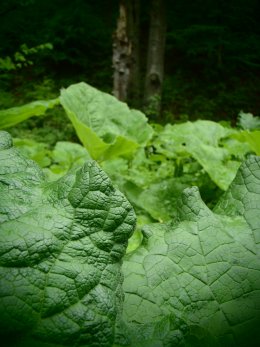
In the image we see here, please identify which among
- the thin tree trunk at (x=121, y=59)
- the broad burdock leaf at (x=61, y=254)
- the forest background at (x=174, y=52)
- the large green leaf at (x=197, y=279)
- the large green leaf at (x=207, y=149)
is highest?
the broad burdock leaf at (x=61, y=254)

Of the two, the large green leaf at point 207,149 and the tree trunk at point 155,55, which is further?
the tree trunk at point 155,55

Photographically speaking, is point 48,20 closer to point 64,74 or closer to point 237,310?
point 64,74

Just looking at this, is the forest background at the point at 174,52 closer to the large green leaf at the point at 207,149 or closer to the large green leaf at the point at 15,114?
the large green leaf at the point at 207,149

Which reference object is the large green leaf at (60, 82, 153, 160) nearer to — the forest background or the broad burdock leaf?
the broad burdock leaf

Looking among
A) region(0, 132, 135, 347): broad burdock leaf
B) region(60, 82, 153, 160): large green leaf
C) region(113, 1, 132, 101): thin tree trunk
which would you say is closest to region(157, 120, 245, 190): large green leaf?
region(60, 82, 153, 160): large green leaf

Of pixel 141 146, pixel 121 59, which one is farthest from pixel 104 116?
pixel 121 59

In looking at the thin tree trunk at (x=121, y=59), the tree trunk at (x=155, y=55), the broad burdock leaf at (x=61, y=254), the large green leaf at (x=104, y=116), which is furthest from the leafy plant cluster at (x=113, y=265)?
the tree trunk at (x=155, y=55)

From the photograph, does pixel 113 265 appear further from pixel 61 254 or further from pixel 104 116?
pixel 104 116

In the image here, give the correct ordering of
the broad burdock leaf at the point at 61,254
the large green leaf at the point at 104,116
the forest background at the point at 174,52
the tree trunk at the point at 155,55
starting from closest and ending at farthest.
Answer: the broad burdock leaf at the point at 61,254
the large green leaf at the point at 104,116
the tree trunk at the point at 155,55
the forest background at the point at 174,52

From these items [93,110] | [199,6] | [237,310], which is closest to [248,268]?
[237,310]
